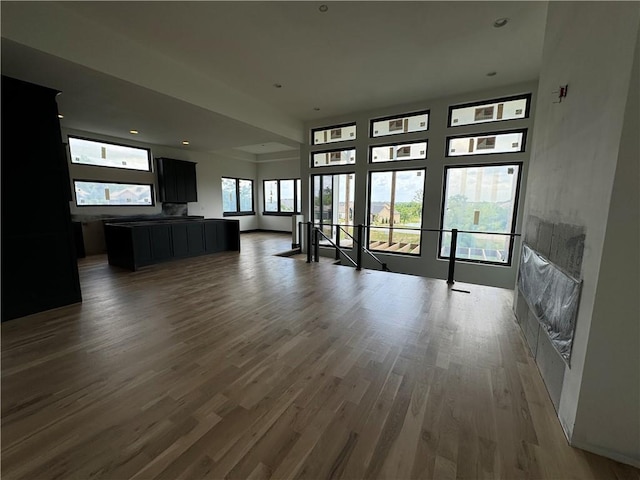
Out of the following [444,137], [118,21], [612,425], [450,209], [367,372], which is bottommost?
[367,372]

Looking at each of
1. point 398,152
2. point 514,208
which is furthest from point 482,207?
point 398,152

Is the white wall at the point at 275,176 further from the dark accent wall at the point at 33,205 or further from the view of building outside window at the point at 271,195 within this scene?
the dark accent wall at the point at 33,205

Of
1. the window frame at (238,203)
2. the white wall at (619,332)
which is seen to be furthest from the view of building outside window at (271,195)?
the white wall at (619,332)

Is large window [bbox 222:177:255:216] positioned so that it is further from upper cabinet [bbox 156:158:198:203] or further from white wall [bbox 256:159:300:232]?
upper cabinet [bbox 156:158:198:203]

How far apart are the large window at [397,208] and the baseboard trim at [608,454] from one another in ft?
15.6

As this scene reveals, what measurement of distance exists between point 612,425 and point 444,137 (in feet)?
17.6

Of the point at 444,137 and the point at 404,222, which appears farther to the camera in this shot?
the point at 404,222

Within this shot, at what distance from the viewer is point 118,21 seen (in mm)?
3154

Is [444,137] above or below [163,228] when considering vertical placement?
above

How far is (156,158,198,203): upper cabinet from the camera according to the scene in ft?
26.3

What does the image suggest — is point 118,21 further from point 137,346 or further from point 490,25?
point 490,25

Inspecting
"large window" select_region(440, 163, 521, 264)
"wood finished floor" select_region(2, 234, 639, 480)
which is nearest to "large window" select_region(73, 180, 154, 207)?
"wood finished floor" select_region(2, 234, 639, 480)

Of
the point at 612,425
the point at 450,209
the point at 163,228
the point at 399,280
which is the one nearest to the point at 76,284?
the point at 163,228

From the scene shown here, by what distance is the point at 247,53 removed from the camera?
12.7 ft
